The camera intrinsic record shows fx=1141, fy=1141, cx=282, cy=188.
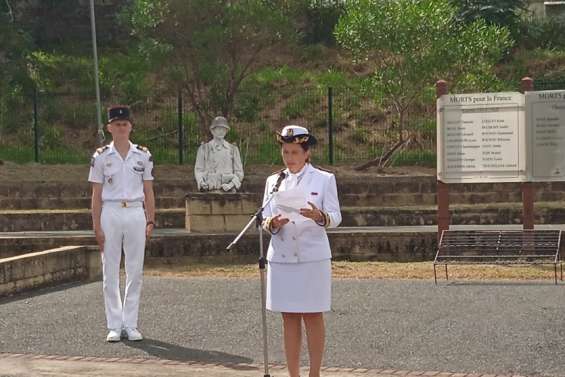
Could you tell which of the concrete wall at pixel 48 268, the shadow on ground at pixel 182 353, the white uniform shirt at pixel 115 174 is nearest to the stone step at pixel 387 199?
the concrete wall at pixel 48 268

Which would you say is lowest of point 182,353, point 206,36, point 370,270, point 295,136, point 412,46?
point 370,270

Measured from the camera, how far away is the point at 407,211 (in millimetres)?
22891

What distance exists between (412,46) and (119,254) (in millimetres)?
18682

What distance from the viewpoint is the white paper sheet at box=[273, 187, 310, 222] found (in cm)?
769

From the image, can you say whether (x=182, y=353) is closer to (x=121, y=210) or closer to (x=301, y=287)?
(x=121, y=210)

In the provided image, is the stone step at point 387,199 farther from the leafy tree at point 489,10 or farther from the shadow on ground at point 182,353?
the shadow on ground at point 182,353

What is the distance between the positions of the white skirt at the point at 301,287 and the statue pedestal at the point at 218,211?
12665mm

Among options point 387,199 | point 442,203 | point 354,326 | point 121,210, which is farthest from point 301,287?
point 387,199

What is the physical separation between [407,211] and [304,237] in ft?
50.3

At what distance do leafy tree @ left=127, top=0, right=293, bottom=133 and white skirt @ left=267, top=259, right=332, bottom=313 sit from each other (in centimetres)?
2051

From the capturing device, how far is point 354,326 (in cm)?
1098

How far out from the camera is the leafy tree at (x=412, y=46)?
28.0 metres

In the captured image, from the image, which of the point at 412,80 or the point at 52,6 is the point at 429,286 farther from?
the point at 52,6

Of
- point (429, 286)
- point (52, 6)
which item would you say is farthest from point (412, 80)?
point (52, 6)
